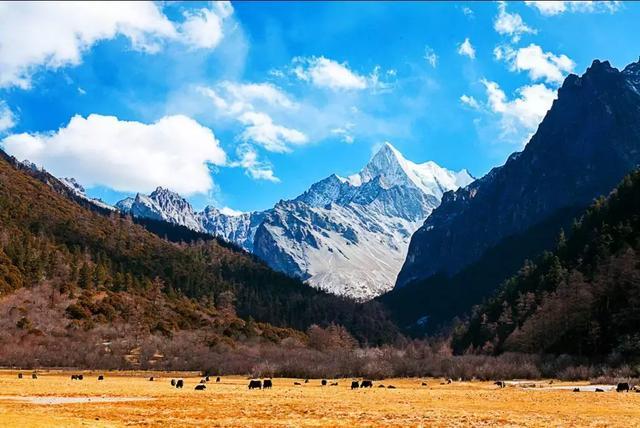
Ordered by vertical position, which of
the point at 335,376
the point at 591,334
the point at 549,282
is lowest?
the point at 335,376

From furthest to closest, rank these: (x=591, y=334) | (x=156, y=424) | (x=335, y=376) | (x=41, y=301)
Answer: (x=41, y=301), (x=335, y=376), (x=591, y=334), (x=156, y=424)

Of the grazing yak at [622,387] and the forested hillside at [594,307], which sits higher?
the forested hillside at [594,307]

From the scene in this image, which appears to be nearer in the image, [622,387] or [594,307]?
[622,387]

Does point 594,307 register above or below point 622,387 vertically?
above

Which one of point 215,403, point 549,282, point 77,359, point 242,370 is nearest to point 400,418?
point 215,403

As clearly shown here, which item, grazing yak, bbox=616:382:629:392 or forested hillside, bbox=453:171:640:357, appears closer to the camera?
grazing yak, bbox=616:382:629:392

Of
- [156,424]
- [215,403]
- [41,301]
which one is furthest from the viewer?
[41,301]

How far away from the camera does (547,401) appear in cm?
5912

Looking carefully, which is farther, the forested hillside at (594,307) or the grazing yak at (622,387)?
the forested hillside at (594,307)

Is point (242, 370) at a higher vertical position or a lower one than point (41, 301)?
lower

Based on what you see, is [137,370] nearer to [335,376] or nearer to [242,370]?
[242,370]

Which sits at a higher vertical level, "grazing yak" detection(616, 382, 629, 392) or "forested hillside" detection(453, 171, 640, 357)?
"forested hillside" detection(453, 171, 640, 357)

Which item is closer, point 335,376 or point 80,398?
point 80,398

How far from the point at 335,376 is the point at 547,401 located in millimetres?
91084
